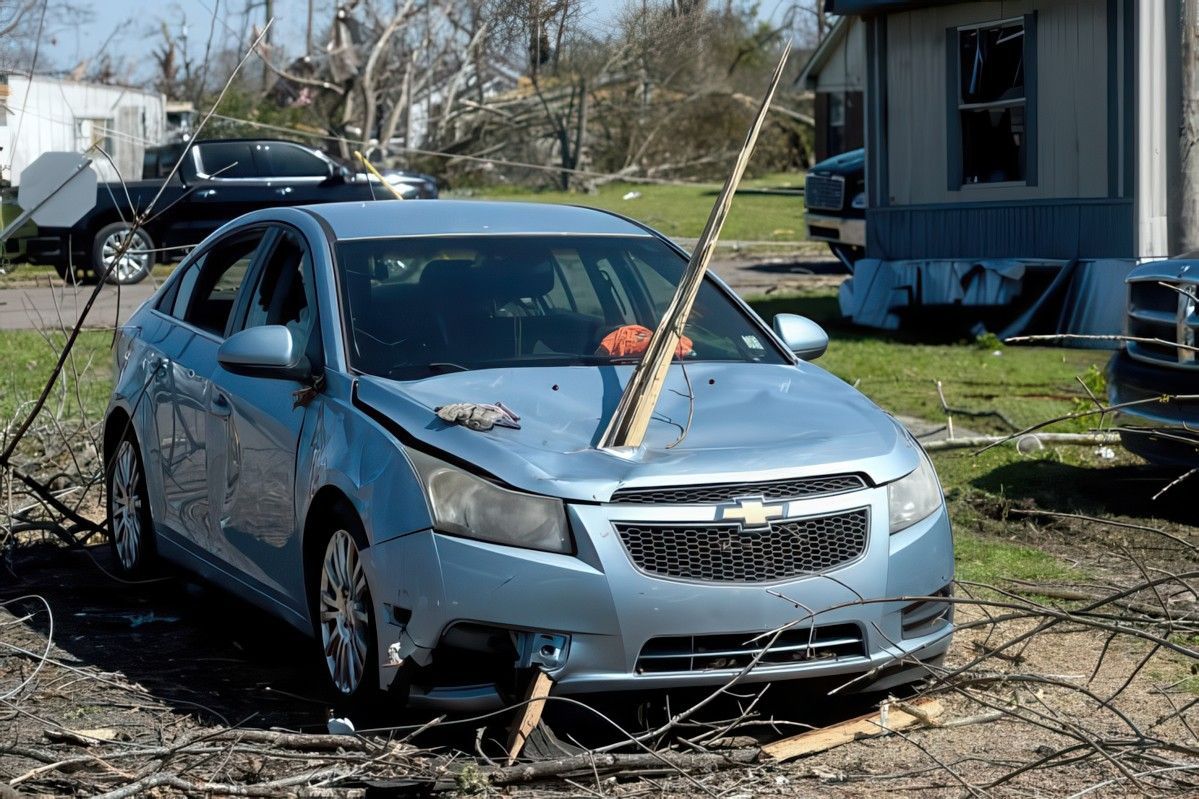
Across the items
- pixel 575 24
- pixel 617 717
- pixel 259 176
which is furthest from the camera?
pixel 259 176

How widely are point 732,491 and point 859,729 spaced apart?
2.77 feet

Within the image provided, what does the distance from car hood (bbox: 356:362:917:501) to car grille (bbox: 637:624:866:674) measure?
440 mm

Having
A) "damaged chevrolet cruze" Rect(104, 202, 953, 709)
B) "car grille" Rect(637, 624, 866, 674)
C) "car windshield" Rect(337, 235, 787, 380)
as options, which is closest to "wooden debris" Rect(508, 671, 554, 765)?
"damaged chevrolet cruze" Rect(104, 202, 953, 709)

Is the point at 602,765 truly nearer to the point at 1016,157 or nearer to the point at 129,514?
the point at 129,514

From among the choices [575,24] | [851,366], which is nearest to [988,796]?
[575,24]

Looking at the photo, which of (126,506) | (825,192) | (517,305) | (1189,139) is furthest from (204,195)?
(517,305)

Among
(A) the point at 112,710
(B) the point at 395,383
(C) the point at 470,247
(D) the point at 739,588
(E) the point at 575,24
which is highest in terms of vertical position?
(E) the point at 575,24

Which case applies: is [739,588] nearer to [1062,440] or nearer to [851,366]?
[1062,440]

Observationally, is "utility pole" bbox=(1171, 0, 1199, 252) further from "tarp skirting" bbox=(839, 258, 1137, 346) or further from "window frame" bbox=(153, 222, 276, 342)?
"window frame" bbox=(153, 222, 276, 342)

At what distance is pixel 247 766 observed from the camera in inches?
174

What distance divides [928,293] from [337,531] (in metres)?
11.2

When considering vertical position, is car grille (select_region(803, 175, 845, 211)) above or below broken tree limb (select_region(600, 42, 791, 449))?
above

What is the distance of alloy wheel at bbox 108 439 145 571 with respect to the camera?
22.7ft

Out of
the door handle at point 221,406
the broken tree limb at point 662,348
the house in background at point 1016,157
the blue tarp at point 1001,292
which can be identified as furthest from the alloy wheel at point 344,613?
the blue tarp at point 1001,292
